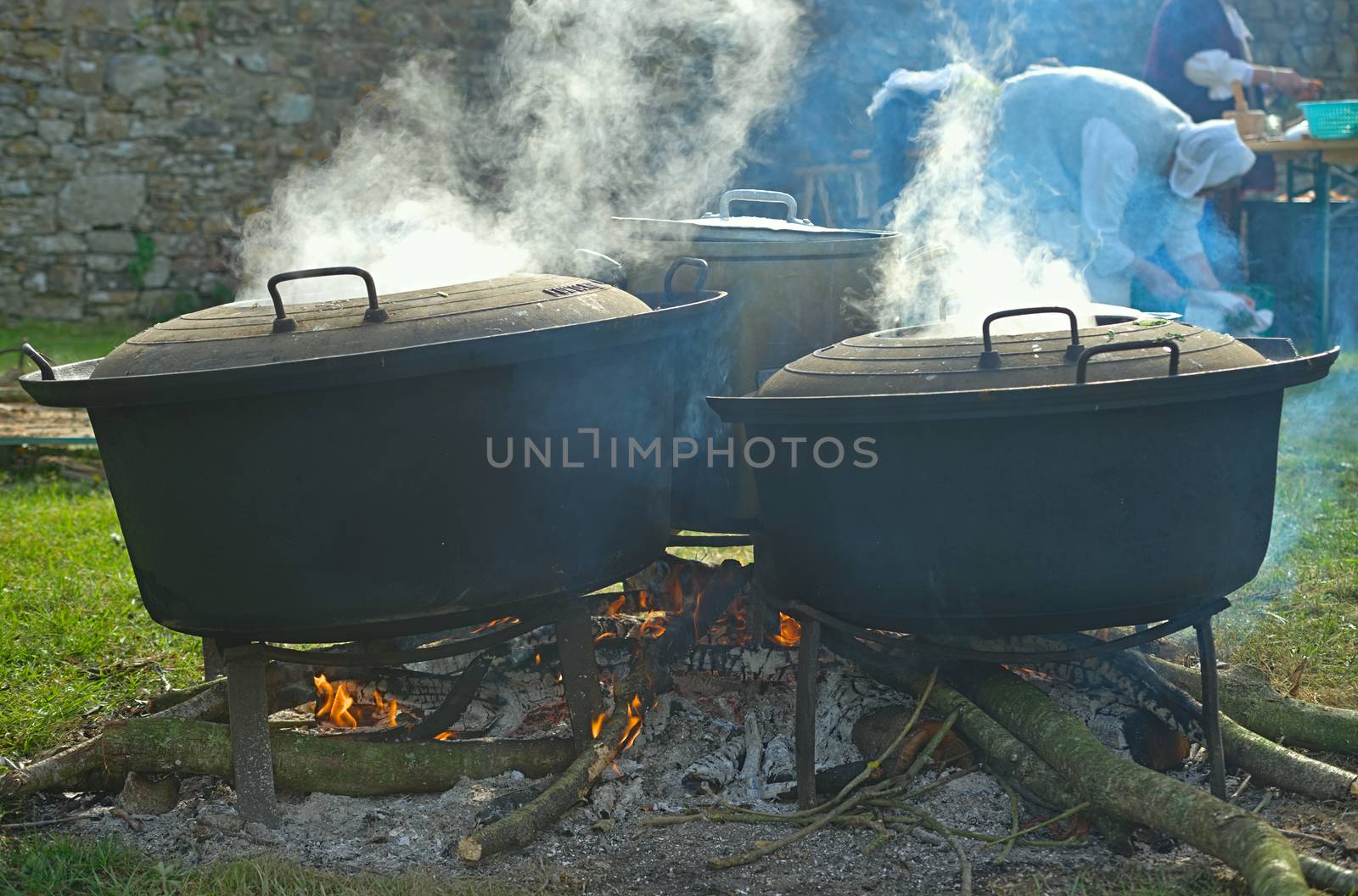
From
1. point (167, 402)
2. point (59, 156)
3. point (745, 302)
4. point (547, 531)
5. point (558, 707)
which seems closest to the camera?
point (167, 402)

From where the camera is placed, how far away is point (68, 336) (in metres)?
9.98

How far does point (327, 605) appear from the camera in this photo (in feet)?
9.04

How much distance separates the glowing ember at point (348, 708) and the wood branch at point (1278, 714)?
2134 millimetres

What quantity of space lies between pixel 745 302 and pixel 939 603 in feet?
Result: 4.62

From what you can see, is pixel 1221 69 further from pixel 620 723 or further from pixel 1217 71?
pixel 620 723

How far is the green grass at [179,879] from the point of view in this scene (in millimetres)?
2562

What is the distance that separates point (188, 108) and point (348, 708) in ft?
28.0

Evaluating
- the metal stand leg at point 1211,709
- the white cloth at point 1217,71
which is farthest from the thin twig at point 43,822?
the white cloth at point 1217,71

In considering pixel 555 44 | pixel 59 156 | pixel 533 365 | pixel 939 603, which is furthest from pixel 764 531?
pixel 59 156

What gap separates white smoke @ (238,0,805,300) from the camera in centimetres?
383

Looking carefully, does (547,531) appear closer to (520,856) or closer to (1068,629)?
(520,856)

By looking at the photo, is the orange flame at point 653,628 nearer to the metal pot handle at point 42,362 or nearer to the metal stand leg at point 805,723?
the metal stand leg at point 805,723

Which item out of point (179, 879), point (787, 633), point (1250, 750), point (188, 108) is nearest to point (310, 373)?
point (179, 879)

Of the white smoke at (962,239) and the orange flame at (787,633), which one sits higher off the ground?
the white smoke at (962,239)
